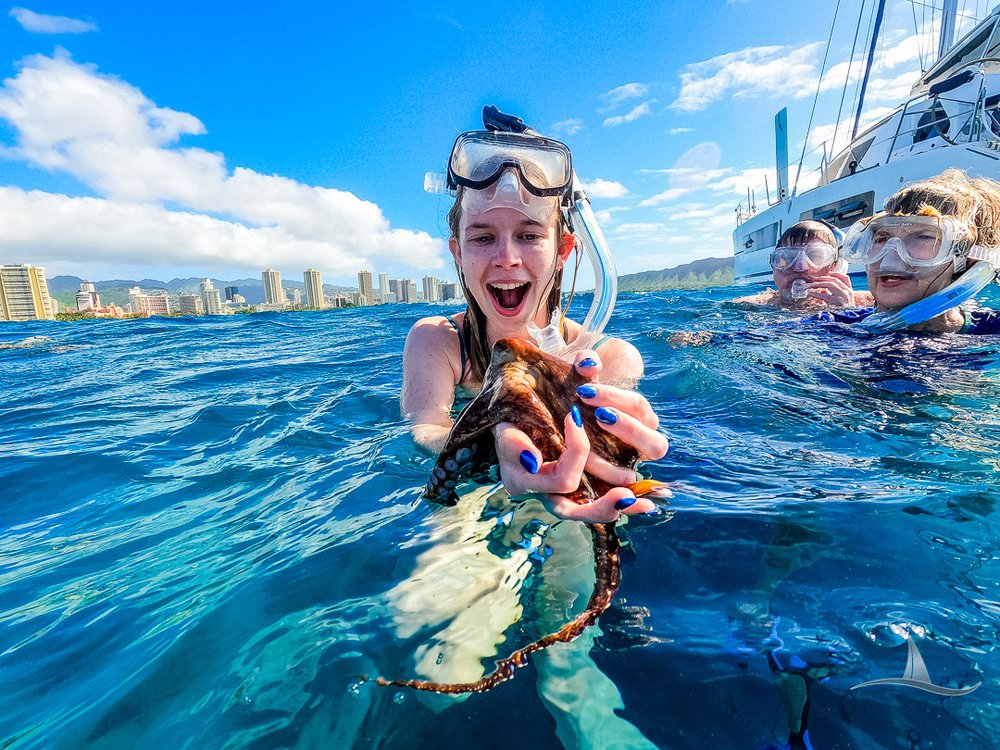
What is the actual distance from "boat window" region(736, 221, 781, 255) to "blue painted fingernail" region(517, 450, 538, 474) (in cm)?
3316

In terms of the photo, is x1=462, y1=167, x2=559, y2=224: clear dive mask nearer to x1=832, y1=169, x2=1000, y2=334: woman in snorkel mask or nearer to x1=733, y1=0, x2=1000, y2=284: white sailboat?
x1=832, y1=169, x2=1000, y2=334: woman in snorkel mask

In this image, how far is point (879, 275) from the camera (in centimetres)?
523

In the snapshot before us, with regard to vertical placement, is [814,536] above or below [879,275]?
below

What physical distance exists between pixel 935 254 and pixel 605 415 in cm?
526

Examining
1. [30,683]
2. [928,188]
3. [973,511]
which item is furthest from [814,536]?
[928,188]

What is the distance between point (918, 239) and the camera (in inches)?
190

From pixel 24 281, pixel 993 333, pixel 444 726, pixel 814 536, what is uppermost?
pixel 24 281

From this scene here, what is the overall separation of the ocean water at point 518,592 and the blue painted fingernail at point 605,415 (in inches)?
27.9

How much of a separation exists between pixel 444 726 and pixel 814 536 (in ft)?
5.83

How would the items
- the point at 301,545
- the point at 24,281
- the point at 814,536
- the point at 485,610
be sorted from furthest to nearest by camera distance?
the point at 24,281 → the point at 301,545 → the point at 814,536 → the point at 485,610

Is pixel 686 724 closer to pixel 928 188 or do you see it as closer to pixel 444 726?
pixel 444 726

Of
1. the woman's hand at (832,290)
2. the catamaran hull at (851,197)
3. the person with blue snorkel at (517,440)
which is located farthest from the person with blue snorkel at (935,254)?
the catamaran hull at (851,197)

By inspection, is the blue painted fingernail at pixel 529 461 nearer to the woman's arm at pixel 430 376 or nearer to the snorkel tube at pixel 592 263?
the woman's arm at pixel 430 376

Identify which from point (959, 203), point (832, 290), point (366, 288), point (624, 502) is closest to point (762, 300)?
point (832, 290)
